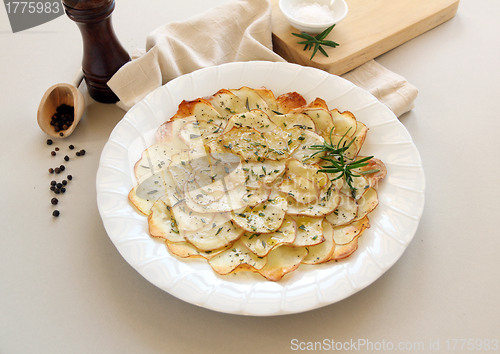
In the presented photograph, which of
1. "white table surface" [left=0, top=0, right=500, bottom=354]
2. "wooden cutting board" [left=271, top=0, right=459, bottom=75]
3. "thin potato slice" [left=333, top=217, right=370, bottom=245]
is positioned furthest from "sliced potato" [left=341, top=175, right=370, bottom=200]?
"wooden cutting board" [left=271, top=0, right=459, bottom=75]

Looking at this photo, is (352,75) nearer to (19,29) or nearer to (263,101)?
(263,101)

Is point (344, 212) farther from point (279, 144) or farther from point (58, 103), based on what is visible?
point (58, 103)

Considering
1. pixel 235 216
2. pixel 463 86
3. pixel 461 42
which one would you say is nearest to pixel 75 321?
pixel 235 216

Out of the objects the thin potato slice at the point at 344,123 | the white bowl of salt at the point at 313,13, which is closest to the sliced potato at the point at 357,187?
the thin potato slice at the point at 344,123

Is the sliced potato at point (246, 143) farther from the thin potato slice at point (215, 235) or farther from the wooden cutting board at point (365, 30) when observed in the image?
the wooden cutting board at point (365, 30)

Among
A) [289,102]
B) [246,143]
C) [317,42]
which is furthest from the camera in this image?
[317,42]

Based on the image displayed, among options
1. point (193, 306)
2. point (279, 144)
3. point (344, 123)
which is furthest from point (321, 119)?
point (193, 306)
